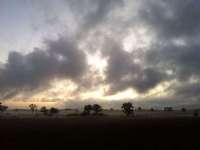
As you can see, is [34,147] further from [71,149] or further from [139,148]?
[139,148]

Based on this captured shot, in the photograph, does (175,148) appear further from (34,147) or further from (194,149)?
(34,147)

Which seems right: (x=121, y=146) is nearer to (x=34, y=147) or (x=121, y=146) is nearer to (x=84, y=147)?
(x=84, y=147)

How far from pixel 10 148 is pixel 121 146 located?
12768mm

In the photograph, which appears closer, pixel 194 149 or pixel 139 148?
pixel 194 149

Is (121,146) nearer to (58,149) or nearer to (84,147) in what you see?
(84,147)

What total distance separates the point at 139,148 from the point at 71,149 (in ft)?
25.0

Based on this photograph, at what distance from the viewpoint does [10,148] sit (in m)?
38.3

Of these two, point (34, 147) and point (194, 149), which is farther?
point (34, 147)

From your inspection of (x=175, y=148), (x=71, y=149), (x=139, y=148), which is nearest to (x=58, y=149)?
(x=71, y=149)

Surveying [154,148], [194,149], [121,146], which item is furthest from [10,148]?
[194,149]

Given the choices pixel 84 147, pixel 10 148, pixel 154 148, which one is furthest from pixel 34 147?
pixel 154 148

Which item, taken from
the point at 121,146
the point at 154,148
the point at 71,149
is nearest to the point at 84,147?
the point at 71,149

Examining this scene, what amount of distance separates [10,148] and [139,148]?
14605 mm

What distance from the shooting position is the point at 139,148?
125 ft
